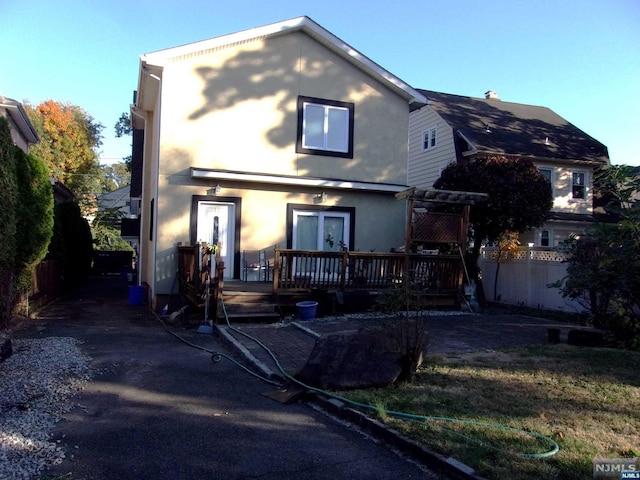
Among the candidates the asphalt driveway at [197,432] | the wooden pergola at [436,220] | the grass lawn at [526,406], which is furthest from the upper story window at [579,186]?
the asphalt driveway at [197,432]

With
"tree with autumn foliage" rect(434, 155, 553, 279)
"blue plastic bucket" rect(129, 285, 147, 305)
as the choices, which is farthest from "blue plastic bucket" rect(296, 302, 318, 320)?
"blue plastic bucket" rect(129, 285, 147, 305)

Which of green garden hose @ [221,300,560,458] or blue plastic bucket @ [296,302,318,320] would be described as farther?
blue plastic bucket @ [296,302,318,320]

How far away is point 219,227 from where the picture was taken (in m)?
12.7

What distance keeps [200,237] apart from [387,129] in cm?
600

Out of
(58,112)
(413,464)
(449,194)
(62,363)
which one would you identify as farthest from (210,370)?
(58,112)

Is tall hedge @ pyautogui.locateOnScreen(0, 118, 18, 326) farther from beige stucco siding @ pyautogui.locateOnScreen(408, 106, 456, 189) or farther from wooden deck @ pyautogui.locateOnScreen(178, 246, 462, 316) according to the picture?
beige stucco siding @ pyautogui.locateOnScreen(408, 106, 456, 189)

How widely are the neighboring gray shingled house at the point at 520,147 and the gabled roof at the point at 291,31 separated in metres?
5.37

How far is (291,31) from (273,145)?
309 centimetres

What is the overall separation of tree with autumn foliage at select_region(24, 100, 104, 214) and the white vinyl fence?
36445 millimetres

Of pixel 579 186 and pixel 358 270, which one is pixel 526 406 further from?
pixel 579 186

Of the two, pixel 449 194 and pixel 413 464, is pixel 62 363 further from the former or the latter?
pixel 449 194

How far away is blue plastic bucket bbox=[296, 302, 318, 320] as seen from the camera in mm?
10734

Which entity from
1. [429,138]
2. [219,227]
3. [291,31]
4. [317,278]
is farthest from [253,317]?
[429,138]

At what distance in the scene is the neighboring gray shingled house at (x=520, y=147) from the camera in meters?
20.5
